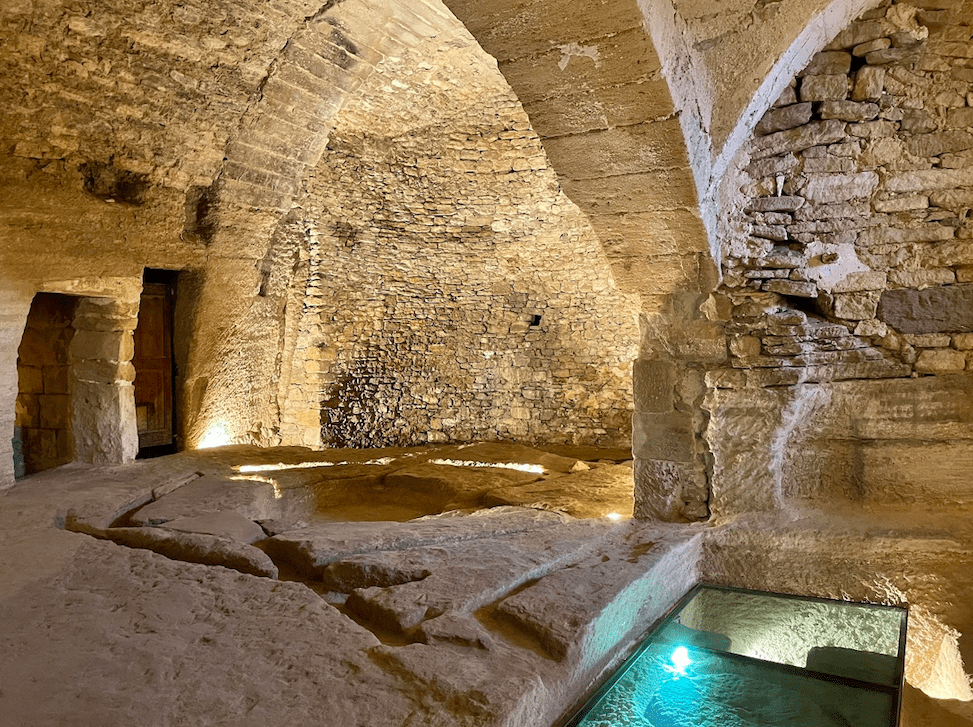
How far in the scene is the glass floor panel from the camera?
252cm

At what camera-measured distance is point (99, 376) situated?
5.57 meters

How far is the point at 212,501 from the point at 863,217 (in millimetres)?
4229

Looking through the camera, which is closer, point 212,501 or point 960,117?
point 960,117

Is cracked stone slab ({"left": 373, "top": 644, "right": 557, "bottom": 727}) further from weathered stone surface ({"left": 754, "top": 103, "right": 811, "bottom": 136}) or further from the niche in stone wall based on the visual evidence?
the niche in stone wall

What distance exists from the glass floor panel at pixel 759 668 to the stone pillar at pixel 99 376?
15.1 ft

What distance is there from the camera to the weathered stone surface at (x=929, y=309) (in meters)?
3.59

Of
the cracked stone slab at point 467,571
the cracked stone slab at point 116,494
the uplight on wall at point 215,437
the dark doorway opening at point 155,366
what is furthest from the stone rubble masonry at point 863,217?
the dark doorway opening at point 155,366

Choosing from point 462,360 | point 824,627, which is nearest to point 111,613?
point 824,627

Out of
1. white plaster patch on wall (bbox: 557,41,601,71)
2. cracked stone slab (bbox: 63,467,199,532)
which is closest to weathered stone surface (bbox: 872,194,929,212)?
white plaster patch on wall (bbox: 557,41,601,71)

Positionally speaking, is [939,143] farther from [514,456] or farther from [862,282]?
[514,456]

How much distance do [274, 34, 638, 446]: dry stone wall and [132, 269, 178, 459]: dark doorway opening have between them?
69.4 inches

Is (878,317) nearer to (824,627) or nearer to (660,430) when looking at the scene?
(660,430)

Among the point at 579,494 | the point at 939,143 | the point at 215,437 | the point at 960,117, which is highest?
the point at 960,117

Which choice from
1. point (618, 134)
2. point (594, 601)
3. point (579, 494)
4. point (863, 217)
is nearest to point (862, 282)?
point (863, 217)
